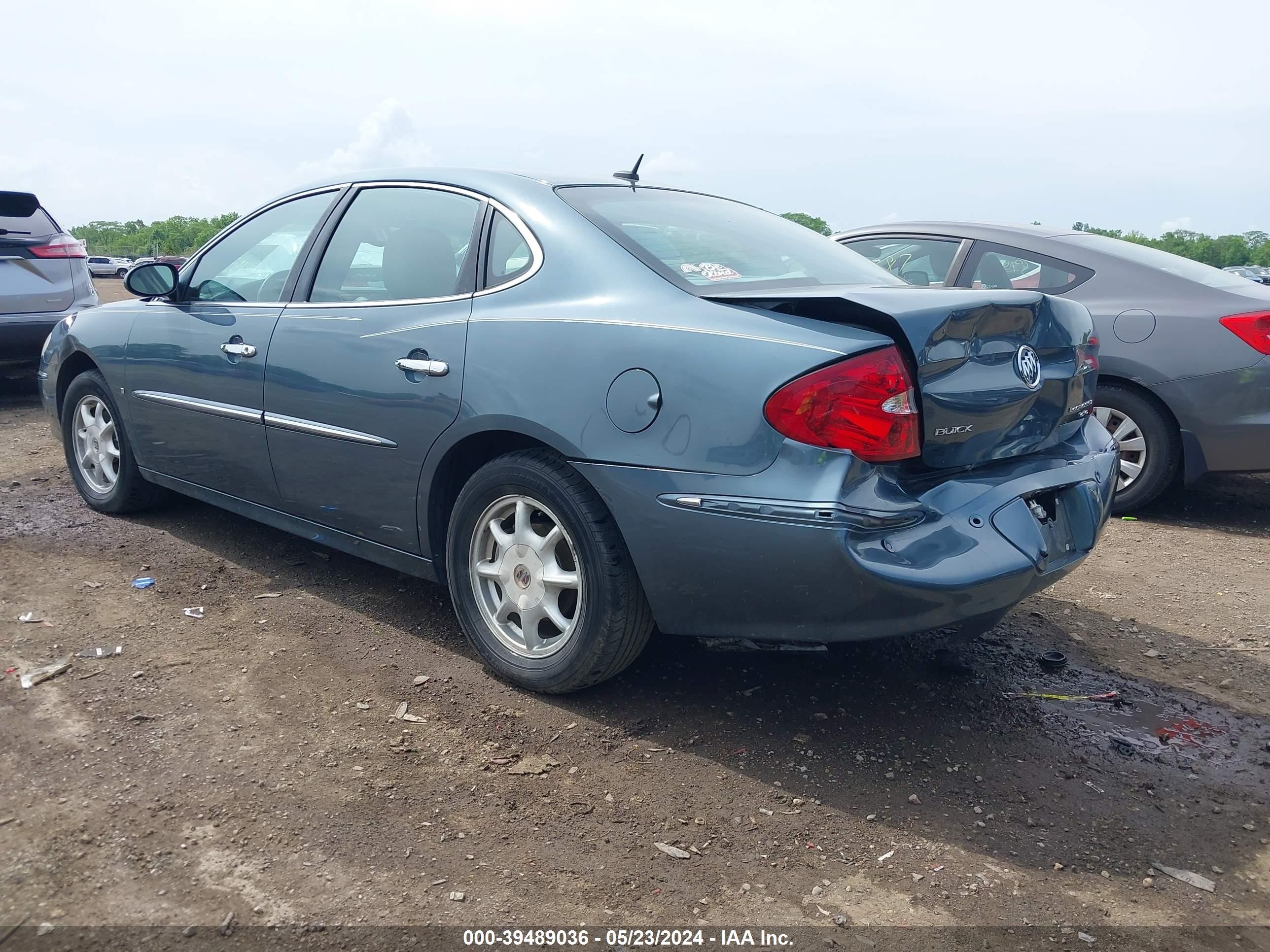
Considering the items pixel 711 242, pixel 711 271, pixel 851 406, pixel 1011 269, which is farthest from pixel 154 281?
pixel 1011 269

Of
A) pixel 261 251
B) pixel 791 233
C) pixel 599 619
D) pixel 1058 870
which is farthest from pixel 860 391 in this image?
pixel 261 251

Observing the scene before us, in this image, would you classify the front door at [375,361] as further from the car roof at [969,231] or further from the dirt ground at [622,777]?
the car roof at [969,231]

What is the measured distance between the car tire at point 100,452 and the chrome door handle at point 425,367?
6.90 ft

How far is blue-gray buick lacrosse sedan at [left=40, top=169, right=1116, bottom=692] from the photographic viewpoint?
101 inches

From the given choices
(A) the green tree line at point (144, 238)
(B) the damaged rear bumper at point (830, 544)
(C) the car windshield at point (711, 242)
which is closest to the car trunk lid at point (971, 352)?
(B) the damaged rear bumper at point (830, 544)

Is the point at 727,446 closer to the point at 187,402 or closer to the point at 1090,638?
the point at 1090,638

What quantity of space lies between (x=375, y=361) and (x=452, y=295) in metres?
0.35

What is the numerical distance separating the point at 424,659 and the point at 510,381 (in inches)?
41.3

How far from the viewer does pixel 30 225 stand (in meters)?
7.77

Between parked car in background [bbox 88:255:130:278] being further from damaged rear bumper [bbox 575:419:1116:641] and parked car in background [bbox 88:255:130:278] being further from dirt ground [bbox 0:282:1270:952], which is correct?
damaged rear bumper [bbox 575:419:1116:641]

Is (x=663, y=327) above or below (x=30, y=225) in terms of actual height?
below

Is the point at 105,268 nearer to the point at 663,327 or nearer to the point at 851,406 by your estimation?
the point at 663,327

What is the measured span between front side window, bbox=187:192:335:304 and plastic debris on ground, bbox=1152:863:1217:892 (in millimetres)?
3405

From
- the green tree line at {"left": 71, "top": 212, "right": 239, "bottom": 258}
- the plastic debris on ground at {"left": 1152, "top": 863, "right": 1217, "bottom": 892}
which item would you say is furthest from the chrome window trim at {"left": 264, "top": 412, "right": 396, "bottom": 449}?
the green tree line at {"left": 71, "top": 212, "right": 239, "bottom": 258}
